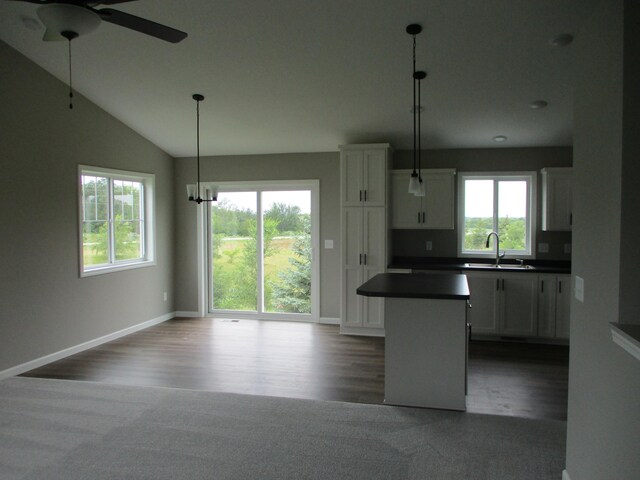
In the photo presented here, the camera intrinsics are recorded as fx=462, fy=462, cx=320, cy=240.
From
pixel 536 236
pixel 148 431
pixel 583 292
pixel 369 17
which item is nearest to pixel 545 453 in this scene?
pixel 583 292

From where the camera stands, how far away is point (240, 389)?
3.89 meters

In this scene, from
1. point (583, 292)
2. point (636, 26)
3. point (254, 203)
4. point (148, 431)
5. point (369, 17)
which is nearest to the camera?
point (636, 26)

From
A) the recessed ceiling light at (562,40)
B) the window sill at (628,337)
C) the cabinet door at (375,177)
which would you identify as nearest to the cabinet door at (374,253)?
the cabinet door at (375,177)

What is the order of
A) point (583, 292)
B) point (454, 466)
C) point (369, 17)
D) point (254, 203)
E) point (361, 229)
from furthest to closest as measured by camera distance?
1. point (254, 203)
2. point (361, 229)
3. point (369, 17)
4. point (454, 466)
5. point (583, 292)

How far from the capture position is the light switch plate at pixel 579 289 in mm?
2311

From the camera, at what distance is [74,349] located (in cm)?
501

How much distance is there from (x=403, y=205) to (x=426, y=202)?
0.29m

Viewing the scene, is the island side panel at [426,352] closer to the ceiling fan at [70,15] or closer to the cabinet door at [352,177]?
the cabinet door at [352,177]

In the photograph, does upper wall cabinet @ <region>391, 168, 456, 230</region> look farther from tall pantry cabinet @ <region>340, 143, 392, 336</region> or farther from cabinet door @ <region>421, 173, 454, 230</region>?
tall pantry cabinet @ <region>340, 143, 392, 336</region>

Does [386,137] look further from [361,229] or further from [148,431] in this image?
[148,431]

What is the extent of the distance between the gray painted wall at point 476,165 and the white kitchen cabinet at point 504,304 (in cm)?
68

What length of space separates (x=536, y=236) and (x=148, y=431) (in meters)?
4.90

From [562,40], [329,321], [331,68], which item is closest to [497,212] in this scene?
[329,321]


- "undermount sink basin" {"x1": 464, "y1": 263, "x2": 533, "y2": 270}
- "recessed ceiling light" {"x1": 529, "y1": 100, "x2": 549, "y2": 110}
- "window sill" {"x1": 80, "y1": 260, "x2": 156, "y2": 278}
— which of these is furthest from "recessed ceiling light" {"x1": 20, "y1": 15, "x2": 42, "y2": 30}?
"undermount sink basin" {"x1": 464, "y1": 263, "x2": 533, "y2": 270}
